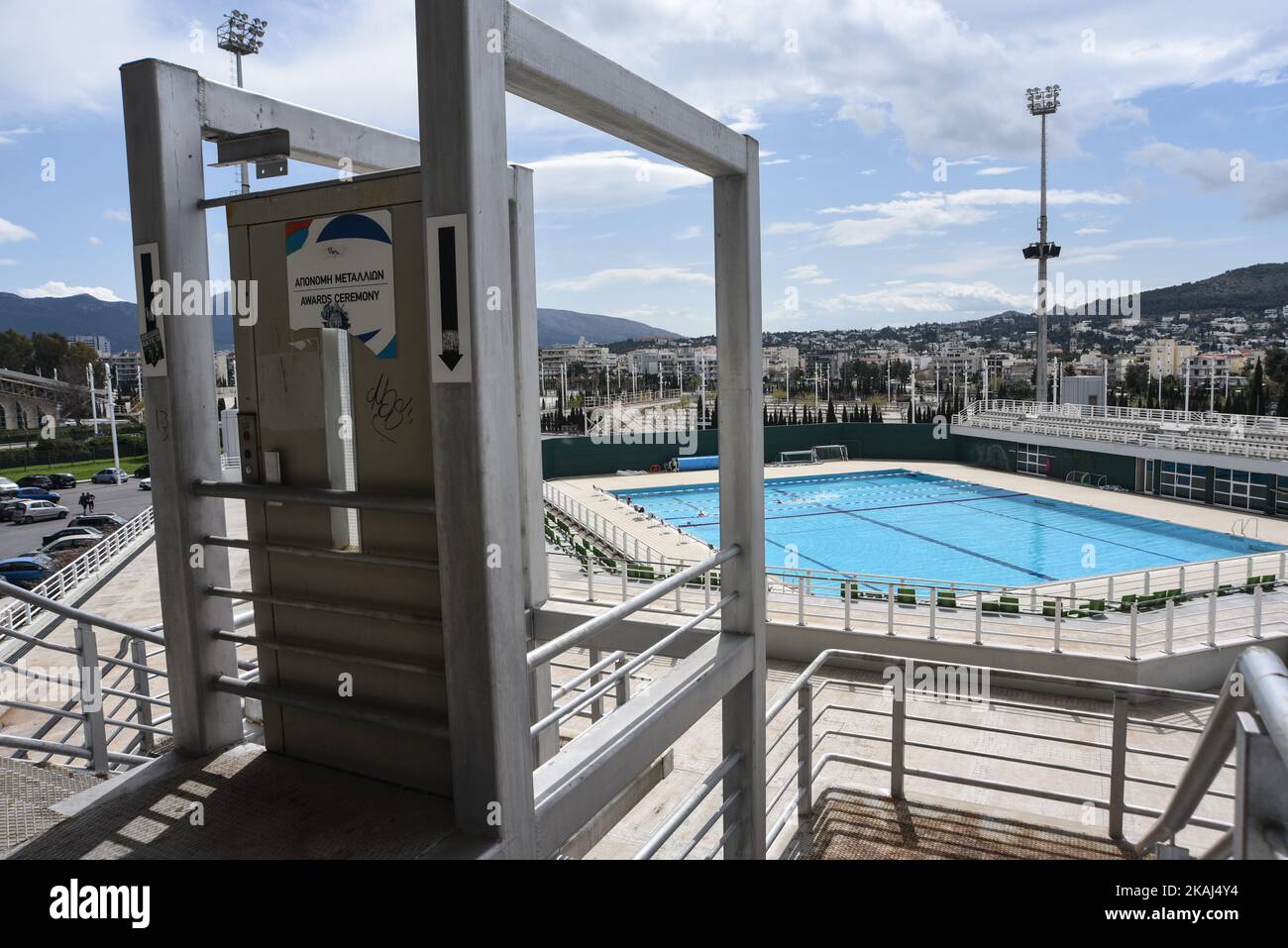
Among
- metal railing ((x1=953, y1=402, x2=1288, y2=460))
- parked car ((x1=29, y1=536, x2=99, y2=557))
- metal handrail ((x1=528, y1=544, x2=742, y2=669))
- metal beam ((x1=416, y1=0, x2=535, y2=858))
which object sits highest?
metal beam ((x1=416, y1=0, x2=535, y2=858))

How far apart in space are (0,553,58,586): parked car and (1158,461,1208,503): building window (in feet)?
77.5

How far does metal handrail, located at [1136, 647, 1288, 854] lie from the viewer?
1098 millimetres

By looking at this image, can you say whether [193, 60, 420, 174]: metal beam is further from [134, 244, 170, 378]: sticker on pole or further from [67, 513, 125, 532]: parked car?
[67, 513, 125, 532]: parked car

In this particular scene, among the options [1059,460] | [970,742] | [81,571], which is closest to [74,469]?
[81,571]

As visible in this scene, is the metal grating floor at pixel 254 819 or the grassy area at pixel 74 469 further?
the grassy area at pixel 74 469

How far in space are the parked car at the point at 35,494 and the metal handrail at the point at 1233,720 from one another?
28.6 meters

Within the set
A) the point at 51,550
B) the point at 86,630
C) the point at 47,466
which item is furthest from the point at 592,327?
the point at 86,630

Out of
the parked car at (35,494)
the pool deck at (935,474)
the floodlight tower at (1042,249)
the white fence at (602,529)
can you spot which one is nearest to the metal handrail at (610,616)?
the white fence at (602,529)

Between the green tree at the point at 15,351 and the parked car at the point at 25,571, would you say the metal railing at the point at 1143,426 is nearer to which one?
the parked car at the point at 25,571

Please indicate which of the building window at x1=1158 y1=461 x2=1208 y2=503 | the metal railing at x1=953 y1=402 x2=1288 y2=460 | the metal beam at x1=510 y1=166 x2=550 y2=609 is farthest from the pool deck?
the metal beam at x1=510 y1=166 x2=550 y2=609

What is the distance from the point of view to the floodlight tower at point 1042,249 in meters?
29.1

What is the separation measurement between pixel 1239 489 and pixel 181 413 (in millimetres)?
21698

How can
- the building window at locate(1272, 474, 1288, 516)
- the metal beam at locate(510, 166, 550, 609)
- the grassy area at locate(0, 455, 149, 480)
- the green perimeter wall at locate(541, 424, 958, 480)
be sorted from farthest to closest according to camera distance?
the grassy area at locate(0, 455, 149, 480) → the green perimeter wall at locate(541, 424, 958, 480) → the building window at locate(1272, 474, 1288, 516) → the metal beam at locate(510, 166, 550, 609)
